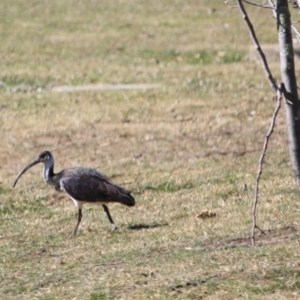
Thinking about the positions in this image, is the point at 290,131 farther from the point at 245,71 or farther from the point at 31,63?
the point at 31,63

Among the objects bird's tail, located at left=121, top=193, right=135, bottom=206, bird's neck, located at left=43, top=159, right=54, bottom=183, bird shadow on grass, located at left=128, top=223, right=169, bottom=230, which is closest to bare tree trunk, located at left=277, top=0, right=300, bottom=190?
bird shadow on grass, located at left=128, top=223, right=169, bottom=230

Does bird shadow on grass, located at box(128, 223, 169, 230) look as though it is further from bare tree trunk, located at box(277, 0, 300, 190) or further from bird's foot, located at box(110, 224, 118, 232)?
bare tree trunk, located at box(277, 0, 300, 190)

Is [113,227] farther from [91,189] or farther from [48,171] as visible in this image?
[48,171]

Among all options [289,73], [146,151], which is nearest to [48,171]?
[289,73]

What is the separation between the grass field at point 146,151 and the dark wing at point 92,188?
11.3 inches

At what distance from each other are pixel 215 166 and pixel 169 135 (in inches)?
90.4

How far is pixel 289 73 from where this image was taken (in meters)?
9.47

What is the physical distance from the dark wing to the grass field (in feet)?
0.94

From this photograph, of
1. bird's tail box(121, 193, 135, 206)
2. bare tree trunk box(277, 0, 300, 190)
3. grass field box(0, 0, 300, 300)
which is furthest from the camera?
bird's tail box(121, 193, 135, 206)

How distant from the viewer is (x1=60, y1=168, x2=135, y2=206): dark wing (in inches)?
393

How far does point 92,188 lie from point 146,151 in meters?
4.49

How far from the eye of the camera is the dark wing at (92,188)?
9.99 meters

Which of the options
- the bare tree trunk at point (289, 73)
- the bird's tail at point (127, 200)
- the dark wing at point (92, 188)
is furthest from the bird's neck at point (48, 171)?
the bare tree trunk at point (289, 73)

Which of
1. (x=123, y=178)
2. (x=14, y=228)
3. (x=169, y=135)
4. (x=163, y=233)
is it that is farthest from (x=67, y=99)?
(x=163, y=233)
